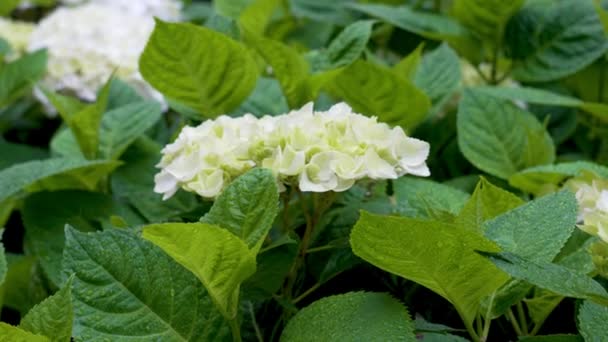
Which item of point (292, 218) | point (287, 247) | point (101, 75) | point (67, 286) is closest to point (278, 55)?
point (292, 218)

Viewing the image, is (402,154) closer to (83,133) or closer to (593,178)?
(593,178)

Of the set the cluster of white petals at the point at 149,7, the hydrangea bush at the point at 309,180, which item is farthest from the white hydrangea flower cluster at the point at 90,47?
the cluster of white petals at the point at 149,7

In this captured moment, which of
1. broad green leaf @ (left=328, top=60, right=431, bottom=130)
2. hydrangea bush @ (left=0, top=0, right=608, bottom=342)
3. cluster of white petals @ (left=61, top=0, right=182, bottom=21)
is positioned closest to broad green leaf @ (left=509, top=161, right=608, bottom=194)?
hydrangea bush @ (left=0, top=0, right=608, bottom=342)

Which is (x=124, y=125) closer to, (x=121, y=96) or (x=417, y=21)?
(x=121, y=96)

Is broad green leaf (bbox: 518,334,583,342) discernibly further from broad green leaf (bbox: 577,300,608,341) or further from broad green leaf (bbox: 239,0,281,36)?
broad green leaf (bbox: 239,0,281,36)

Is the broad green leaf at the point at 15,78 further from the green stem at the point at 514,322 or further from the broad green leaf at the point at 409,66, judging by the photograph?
the green stem at the point at 514,322

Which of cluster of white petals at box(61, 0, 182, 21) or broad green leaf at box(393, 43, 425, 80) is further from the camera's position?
cluster of white petals at box(61, 0, 182, 21)

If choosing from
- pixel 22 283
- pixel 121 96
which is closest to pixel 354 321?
pixel 22 283
